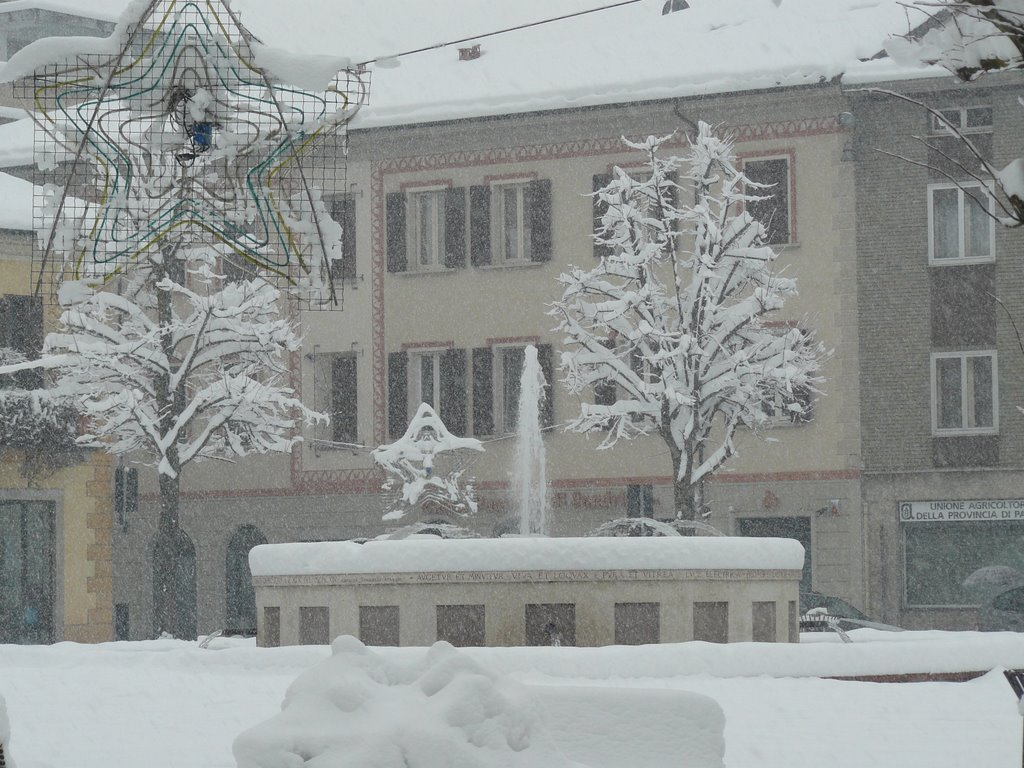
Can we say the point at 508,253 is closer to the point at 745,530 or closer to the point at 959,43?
the point at 745,530

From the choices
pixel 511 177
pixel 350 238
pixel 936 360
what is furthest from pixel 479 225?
pixel 936 360

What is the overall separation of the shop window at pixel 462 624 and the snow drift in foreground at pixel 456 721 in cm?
781

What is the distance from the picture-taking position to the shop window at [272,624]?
53.7 feet

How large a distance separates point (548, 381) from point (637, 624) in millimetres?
18434

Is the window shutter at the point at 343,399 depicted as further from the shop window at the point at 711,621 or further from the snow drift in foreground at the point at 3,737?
the snow drift in foreground at the point at 3,737

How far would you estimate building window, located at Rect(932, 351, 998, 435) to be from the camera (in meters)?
31.3

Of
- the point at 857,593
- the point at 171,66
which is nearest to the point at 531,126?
the point at 857,593

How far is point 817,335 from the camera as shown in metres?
32.2

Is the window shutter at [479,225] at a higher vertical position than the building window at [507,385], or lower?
higher

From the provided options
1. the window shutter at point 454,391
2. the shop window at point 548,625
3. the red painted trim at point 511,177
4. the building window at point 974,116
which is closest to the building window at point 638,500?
the shop window at point 548,625

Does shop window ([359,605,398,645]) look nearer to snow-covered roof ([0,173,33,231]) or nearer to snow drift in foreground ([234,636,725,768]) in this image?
snow drift in foreground ([234,636,725,768])

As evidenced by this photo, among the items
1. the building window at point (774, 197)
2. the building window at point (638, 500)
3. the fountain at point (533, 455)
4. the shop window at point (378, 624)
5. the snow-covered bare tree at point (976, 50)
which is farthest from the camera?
the building window at point (774, 197)

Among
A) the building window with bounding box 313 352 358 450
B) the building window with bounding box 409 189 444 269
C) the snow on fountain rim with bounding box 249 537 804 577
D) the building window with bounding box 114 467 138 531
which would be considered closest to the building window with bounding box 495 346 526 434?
the building window with bounding box 409 189 444 269

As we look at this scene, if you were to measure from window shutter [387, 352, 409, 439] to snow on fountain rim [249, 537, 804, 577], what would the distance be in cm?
1848
